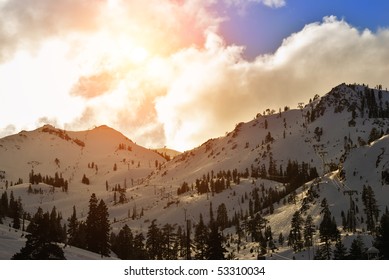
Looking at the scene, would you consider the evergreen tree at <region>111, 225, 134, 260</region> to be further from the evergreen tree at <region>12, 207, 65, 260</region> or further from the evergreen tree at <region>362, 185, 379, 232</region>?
the evergreen tree at <region>12, 207, 65, 260</region>

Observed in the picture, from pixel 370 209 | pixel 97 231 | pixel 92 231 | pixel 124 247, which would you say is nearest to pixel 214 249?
pixel 97 231

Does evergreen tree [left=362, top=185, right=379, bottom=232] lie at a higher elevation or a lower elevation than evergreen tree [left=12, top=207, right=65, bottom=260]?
higher

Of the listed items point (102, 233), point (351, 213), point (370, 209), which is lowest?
point (102, 233)

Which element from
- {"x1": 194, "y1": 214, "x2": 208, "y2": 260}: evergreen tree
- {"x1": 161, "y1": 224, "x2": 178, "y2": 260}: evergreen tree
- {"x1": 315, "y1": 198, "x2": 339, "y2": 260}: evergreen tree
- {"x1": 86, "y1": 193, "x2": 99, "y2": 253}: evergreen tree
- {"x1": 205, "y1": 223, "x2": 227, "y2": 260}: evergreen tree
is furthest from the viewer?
{"x1": 315, "y1": 198, "x2": 339, "y2": 260}: evergreen tree

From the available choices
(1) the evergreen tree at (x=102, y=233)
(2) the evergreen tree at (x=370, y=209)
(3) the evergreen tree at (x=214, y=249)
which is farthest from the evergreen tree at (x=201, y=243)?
(2) the evergreen tree at (x=370, y=209)

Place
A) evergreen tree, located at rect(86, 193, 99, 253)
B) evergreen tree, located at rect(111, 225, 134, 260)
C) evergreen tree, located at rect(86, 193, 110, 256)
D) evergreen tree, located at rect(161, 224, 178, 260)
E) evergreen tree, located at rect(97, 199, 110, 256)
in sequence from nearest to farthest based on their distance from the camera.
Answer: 1. evergreen tree, located at rect(97, 199, 110, 256)
2. evergreen tree, located at rect(86, 193, 110, 256)
3. evergreen tree, located at rect(86, 193, 99, 253)
4. evergreen tree, located at rect(161, 224, 178, 260)
5. evergreen tree, located at rect(111, 225, 134, 260)

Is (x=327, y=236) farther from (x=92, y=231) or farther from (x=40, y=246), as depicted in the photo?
(x=40, y=246)

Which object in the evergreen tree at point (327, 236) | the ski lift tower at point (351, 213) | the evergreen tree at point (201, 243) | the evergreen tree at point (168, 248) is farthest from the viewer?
the ski lift tower at point (351, 213)

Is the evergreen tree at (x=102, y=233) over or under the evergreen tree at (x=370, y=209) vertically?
under

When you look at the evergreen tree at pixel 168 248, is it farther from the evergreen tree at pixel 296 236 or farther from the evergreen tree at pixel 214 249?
the evergreen tree at pixel 296 236

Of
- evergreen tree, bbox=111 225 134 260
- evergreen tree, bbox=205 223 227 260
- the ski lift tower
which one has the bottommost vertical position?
evergreen tree, bbox=205 223 227 260

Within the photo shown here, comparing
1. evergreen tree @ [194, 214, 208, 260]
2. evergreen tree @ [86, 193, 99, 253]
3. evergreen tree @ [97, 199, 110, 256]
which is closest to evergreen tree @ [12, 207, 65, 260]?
evergreen tree @ [194, 214, 208, 260]

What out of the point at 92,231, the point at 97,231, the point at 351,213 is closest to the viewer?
the point at 97,231
